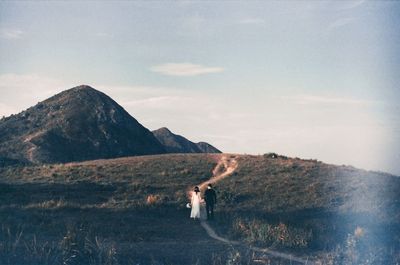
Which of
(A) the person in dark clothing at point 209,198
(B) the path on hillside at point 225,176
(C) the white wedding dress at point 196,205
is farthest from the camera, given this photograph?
(C) the white wedding dress at point 196,205

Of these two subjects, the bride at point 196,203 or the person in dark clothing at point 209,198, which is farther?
the bride at point 196,203

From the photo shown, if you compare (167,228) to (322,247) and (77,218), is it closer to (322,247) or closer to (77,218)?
(77,218)

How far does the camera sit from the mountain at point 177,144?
93.1m

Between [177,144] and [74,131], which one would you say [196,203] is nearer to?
[74,131]

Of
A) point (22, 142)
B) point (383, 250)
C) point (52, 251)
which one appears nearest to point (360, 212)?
point (383, 250)

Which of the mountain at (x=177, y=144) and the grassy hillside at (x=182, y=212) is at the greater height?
the mountain at (x=177, y=144)

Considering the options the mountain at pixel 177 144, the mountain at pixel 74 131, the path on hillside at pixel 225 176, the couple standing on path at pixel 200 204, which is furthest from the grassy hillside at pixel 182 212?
the mountain at pixel 177 144

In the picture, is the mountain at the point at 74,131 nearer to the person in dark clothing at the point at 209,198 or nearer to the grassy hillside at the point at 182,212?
the grassy hillside at the point at 182,212

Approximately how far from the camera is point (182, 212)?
87.1 feet

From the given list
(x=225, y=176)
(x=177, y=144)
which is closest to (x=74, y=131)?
(x=177, y=144)

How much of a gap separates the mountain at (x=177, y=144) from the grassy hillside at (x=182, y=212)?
4802 cm

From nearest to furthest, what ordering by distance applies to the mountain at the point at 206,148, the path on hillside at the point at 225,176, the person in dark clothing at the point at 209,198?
the path on hillside at the point at 225,176 → the person in dark clothing at the point at 209,198 → the mountain at the point at 206,148

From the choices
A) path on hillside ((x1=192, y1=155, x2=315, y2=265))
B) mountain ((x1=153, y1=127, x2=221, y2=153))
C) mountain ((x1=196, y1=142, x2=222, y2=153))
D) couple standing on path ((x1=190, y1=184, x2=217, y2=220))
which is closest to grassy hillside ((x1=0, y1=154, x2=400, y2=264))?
path on hillside ((x1=192, y1=155, x2=315, y2=265))

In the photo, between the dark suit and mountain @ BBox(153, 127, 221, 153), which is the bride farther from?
mountain @ BBox(153, 127, 221, 153)
